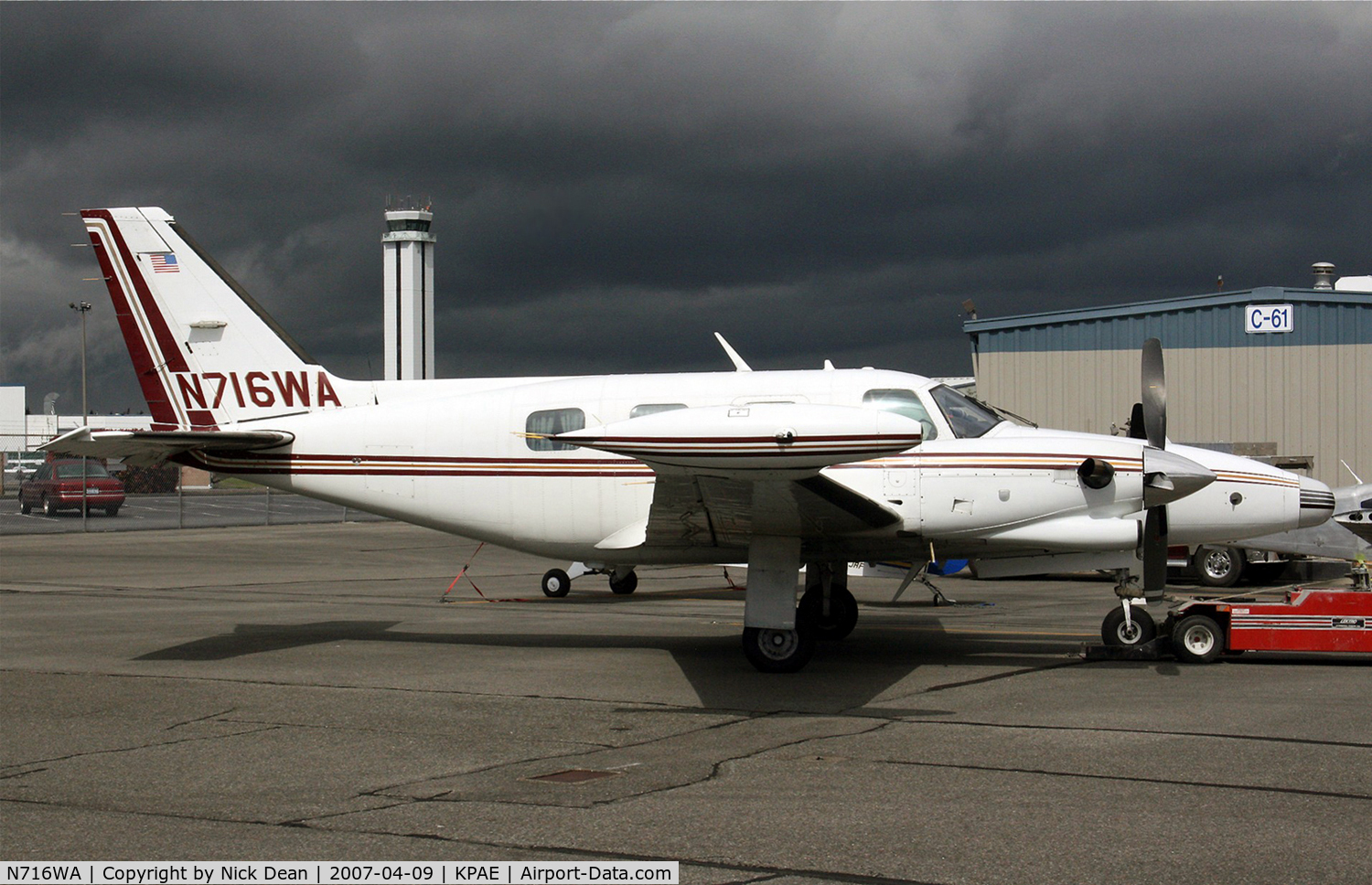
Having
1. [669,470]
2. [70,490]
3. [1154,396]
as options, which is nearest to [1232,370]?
[1154,396]

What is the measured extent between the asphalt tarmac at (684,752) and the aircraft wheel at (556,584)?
3658 mm

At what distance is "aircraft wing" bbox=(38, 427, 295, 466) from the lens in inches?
460

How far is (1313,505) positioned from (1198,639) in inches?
67.8

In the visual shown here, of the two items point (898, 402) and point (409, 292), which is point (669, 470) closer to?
point (898, 402)

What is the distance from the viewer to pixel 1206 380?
99.4 feet

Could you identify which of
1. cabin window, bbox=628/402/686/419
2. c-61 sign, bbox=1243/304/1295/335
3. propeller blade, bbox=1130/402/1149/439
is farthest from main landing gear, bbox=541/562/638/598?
c-61 sign, bbox=1243/304/1295/335

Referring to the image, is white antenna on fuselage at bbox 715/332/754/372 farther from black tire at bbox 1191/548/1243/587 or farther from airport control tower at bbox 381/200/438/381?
airport control tower at bbox 381/200/438/381

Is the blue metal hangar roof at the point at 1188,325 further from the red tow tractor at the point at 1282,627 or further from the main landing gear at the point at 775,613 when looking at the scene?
the main landing gear at the point at 775,613

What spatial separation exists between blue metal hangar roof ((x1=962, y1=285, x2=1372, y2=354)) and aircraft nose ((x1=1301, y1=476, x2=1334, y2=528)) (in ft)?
63.7

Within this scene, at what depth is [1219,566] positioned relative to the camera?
22.2m

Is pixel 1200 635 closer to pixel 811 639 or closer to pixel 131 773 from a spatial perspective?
pixel 811 639

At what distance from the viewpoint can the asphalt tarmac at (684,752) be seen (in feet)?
18.8
